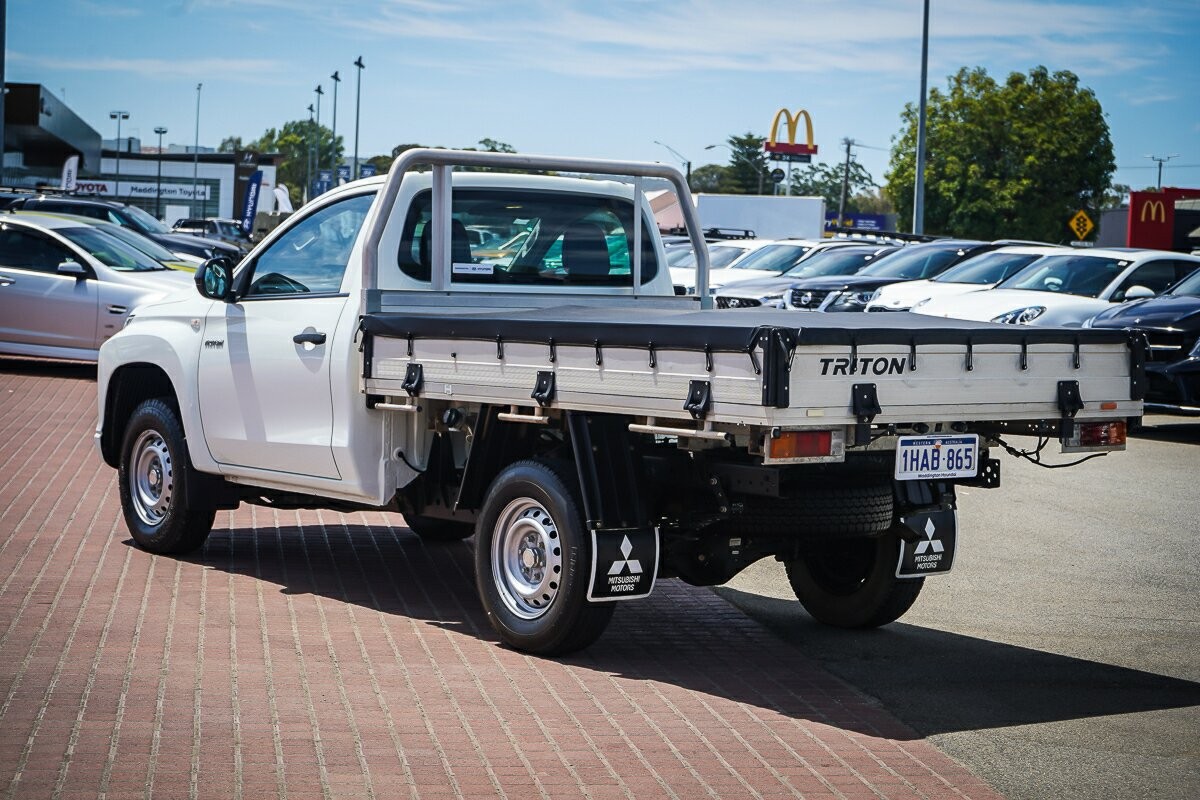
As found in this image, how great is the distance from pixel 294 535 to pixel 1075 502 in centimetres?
596

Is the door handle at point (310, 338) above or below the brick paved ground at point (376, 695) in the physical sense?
above

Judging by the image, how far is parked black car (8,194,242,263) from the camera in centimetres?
2836

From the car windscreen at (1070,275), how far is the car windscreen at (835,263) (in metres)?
6.26

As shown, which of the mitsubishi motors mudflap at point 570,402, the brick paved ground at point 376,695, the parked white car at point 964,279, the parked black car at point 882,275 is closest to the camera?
the brick paved ground at point 376,695

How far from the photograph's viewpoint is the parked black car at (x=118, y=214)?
28359 millimetres

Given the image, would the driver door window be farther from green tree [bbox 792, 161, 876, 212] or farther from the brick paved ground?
green tree [bbox 792, 161, 876, 212]

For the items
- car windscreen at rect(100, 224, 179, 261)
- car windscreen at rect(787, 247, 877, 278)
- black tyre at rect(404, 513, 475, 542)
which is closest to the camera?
black tyre at rect(404, 513, 475, 542)

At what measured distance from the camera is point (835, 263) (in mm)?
26609

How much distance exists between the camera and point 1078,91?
71.5 m

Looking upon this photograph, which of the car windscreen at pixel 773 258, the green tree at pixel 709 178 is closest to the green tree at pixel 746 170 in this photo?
the green tree at pixel 709 178

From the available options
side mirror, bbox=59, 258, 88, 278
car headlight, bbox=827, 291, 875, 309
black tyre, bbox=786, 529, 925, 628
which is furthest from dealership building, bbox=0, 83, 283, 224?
black tyre, bbox=786, 529, 925, 628

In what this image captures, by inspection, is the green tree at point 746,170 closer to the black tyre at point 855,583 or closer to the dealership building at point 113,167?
the dealership building at point 113,167

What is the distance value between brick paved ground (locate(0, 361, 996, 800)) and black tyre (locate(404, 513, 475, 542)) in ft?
1.10

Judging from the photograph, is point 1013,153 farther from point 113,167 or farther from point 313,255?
point 113,167
